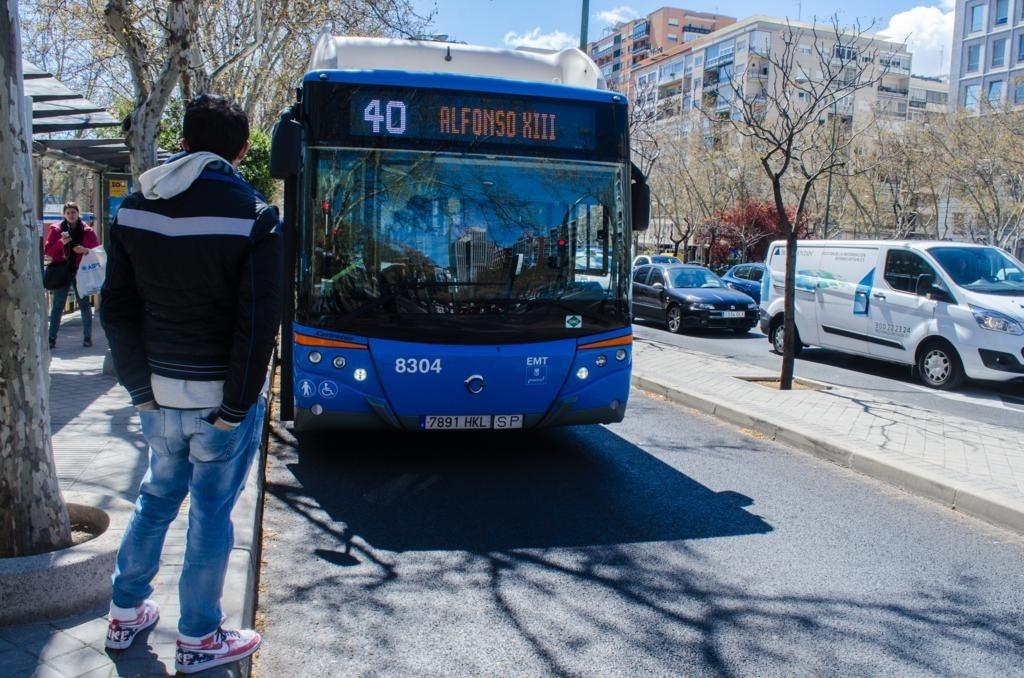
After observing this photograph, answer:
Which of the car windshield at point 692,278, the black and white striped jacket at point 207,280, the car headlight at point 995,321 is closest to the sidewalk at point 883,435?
the car headlight at point 995,321

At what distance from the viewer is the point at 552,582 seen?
4.45 metres

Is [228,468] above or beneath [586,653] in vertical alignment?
above

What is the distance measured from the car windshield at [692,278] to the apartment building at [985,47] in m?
54.4

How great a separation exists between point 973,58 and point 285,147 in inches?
3088

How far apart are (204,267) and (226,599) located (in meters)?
1.55

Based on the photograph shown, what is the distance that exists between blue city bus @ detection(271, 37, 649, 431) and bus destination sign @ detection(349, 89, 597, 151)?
0.01 meters

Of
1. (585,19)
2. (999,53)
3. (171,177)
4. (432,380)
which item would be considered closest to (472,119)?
(432,380)

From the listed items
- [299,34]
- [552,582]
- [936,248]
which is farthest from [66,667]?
[299,34]

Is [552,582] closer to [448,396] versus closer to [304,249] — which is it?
[448,396]

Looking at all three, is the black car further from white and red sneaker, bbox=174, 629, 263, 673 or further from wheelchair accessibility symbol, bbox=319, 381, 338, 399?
white and red sneaker, bbox=174, 629, 263, 673

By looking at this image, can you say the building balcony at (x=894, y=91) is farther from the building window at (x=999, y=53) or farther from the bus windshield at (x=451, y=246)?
the bus windshield at (x=451, y=246)

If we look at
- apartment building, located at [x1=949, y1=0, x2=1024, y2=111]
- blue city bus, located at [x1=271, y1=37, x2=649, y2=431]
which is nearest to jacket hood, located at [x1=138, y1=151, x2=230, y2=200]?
blue city bus, located at [x1=271, y1=37, x2=649, y2=431]

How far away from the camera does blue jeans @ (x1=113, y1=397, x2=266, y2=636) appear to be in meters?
3.01

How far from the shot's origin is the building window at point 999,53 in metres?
67.2
